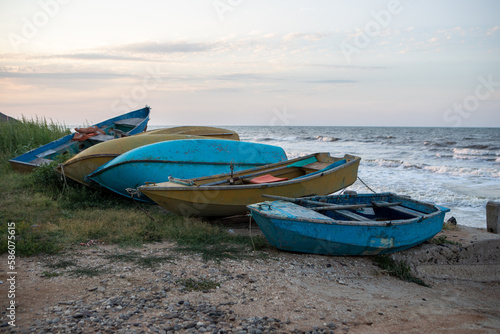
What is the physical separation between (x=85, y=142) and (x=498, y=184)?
15546mm

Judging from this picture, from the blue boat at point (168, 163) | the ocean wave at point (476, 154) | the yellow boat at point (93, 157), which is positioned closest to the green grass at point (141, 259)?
the blue boat at point (168, 163)

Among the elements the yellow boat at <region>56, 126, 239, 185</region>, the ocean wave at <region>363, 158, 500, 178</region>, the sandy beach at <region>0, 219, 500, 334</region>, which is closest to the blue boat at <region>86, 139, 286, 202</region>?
the yellow boat at <region>56, 126, 239, 185</region>

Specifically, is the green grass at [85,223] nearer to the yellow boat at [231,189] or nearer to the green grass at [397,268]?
the yellow boat at [231,189]

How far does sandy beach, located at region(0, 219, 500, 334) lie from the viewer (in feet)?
11.7

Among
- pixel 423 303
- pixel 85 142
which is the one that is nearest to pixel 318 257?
pixel 423 303

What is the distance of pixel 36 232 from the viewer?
5781mm

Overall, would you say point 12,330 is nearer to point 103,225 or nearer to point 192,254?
point 192,254

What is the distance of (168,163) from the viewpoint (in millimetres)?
7949

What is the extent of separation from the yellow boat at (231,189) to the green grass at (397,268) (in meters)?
1.99

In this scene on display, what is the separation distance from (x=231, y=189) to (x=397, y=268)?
2.83 m

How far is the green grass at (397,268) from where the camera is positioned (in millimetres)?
5391

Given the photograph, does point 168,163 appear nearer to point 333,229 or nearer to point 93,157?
point 93,157

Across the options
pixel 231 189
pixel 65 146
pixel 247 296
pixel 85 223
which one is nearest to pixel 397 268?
pixel 247 296

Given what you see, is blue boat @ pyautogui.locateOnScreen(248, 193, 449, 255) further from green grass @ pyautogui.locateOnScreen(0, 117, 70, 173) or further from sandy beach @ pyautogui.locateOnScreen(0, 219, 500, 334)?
green grass @ pyautogui.locateOnScreen(0, 117, 70, 173)
